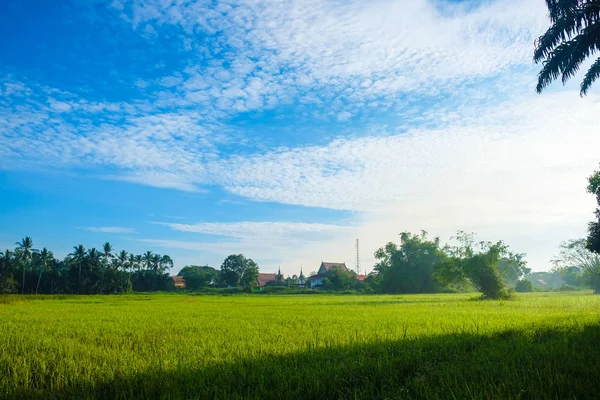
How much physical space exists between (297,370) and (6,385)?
162 inches

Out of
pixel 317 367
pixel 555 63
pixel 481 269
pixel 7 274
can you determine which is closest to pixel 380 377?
pixel 317 367

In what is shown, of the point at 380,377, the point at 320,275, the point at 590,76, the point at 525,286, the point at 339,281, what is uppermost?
the point at 590,76

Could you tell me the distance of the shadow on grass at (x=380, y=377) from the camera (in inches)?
177

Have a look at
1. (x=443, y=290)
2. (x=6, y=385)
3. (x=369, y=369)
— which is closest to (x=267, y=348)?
(x=369, y=369)

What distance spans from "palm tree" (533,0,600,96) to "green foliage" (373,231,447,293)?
5480 centimetres

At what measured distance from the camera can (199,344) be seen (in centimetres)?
862

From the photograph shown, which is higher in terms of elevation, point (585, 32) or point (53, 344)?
point (585, 32)

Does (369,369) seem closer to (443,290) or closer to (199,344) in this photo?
(199,344)

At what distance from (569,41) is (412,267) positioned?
189 ft

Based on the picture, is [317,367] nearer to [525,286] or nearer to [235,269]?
[525,286]

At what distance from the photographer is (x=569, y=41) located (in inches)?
623

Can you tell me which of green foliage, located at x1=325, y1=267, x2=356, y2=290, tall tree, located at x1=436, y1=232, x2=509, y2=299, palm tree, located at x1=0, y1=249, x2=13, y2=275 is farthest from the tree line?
tall tree, located at x1=436, y1=232, x2=509, y2=299

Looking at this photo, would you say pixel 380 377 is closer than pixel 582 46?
Yes

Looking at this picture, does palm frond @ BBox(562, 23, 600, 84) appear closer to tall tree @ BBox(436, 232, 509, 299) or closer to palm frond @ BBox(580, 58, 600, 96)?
palm frond @ BBox(580, 58, 600, 96)
